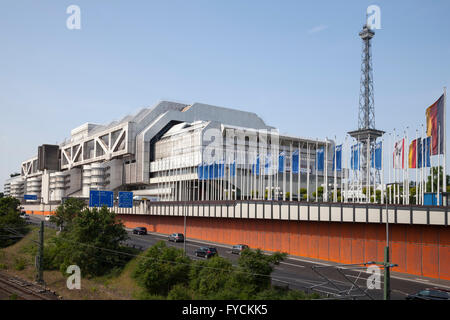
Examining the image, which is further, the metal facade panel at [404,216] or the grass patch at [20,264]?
the grass patch at [20,264]

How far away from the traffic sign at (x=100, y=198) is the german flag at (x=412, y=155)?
47170mm

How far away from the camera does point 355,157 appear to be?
48.3 meters

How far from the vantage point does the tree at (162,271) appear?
118 feet

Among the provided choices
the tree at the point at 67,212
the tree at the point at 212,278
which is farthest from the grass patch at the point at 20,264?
the tree at the point at 212,278

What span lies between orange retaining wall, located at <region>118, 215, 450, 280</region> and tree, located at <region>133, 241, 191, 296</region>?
1738 centimetres

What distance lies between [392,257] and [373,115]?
269 feet

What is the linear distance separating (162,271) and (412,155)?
28430 millimetres

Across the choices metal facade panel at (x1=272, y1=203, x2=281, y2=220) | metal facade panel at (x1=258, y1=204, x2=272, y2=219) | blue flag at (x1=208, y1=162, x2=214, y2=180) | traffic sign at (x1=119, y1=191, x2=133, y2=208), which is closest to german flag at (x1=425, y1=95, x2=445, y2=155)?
metal facade panel at (x1=272, y1=203, x2=281, y2=220)

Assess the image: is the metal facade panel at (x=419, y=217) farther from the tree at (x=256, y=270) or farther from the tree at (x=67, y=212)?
the tree at (x=67, y=212)

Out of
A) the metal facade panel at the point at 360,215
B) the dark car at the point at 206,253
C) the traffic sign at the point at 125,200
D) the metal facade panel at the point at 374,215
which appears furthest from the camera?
the traffic sign at the point at 125,200

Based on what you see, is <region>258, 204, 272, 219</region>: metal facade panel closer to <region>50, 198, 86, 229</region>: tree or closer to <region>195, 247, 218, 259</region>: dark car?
<region>195, 247, 218, 259</region>: dark car

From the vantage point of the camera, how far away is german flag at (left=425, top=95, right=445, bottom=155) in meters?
38.1
